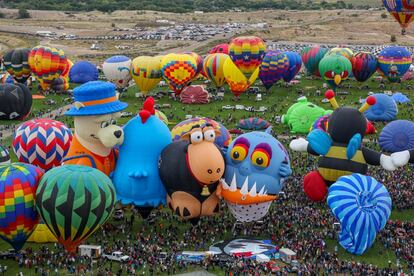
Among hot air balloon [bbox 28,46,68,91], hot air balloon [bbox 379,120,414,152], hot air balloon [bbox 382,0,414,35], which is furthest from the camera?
hot air balloon [bbox 28,46,68,91]

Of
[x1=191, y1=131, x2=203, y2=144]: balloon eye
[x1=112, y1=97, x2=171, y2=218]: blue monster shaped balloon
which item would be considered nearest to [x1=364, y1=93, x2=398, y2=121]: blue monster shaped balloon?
[x1=112, y1=97, x2=171, y2=218]: blue monster shaped balloon

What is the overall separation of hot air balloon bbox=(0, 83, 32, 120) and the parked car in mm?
19548

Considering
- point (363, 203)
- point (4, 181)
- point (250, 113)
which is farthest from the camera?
point (250, 113)

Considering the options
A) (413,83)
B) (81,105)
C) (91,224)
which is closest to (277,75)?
(413,83)

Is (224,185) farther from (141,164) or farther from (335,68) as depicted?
(335,68)

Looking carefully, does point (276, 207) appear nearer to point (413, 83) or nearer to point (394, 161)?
point (394, 161)

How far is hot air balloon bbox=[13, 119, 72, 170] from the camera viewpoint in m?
23.6

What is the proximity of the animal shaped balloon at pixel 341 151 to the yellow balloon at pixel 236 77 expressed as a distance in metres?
19.8

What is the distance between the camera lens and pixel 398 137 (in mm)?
29109

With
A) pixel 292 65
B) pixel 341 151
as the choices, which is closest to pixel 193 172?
pixel 341 151

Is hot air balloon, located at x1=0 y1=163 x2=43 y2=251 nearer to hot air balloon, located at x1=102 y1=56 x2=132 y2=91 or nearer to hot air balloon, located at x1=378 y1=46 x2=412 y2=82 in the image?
hot air balloon, located at x1=102 y1=56 x2=132 y2=91

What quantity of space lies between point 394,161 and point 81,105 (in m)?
10.2

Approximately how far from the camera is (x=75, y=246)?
61.7ft

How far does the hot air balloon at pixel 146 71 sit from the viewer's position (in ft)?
142
